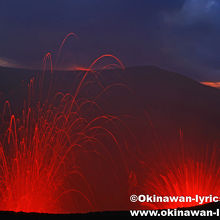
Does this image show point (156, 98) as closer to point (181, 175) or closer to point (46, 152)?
point (181, 175)

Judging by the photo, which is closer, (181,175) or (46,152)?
(181,175)

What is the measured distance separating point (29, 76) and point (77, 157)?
1114 inches

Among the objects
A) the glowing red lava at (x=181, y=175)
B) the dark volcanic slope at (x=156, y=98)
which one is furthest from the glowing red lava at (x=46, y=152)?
the glowing red lava at (x=181, y=175)

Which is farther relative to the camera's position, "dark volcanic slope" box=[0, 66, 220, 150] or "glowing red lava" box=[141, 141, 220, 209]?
"dark volcanic slope" box=[0, 66, 220, 150]

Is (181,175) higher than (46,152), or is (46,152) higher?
(46,152)

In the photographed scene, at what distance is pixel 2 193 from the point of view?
531 inches

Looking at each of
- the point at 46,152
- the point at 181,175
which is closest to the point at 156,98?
the point at 181,175

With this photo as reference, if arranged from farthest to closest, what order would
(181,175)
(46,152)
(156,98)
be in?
(156,98) → (46,152) → (181,175)

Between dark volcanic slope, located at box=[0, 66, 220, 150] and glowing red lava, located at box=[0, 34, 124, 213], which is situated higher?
dark volcanic slope, located at box=[0, 66, 220, 150]

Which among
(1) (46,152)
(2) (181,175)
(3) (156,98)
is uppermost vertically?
(3) (156,98)

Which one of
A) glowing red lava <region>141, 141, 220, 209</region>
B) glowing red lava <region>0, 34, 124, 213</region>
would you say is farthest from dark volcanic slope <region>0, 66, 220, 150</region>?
glowing red lava <region>141, 141, 220, 209</region>

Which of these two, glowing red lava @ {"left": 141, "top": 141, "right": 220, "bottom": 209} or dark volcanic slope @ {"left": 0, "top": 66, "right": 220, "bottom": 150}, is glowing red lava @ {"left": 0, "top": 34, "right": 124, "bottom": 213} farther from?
glowing red lava @ {"left": 141, "top": 141, "right": 220, "bottom": 209}

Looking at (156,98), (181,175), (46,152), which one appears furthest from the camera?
(156,98)

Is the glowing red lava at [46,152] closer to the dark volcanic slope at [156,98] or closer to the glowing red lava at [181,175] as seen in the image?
the dark volcanic slope at [156,98]
